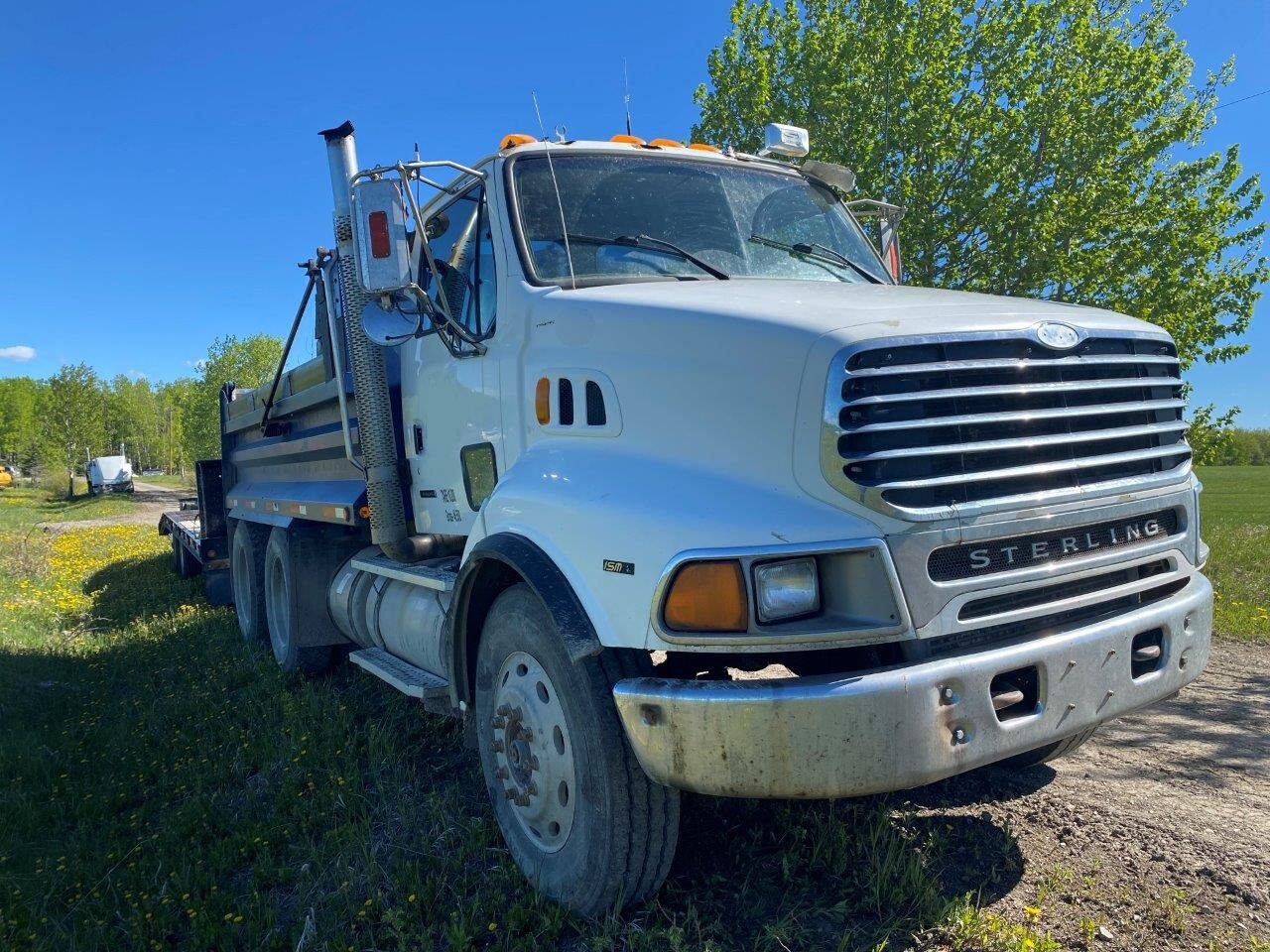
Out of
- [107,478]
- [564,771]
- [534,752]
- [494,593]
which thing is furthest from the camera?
[107,478]

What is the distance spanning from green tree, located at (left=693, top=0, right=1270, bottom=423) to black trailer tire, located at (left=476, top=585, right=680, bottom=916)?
10.0m

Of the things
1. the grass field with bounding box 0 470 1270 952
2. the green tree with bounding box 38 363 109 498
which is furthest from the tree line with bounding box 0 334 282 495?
the grass field with bounding box 0 470 1270 952

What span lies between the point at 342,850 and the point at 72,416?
6809 centimetres

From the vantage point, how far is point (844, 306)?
2.79 m

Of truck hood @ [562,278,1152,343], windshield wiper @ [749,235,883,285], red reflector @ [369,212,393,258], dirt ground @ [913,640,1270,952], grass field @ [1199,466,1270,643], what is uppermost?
red reflector @ [369,212,393,258]

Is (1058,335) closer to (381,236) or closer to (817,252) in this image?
(817,252)

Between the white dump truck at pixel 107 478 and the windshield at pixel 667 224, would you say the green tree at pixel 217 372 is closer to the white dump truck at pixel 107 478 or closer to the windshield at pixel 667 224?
the white dump truck at pixel 107 478

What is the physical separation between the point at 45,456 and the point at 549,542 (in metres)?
77.6

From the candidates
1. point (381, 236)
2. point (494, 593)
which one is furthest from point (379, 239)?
point (494, 593)

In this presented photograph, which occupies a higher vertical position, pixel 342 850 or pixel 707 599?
pixel 707 599

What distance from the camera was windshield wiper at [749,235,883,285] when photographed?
397cm

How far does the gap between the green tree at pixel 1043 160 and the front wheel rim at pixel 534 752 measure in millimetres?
10045

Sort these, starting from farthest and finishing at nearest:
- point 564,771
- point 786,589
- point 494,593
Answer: point 494,593 < point 564,771 < point 786,589

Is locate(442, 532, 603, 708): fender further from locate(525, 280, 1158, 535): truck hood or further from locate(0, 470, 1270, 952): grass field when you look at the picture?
locate(0, 470, 1270, 952): grass field
